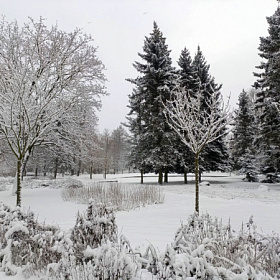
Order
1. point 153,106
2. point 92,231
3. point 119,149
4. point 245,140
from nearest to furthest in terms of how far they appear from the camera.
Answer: point 92,231
point 153,106
point 245,140
point 119,149

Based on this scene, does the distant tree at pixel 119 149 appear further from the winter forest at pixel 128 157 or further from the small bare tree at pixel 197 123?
the small bare tree at pixel 197 123

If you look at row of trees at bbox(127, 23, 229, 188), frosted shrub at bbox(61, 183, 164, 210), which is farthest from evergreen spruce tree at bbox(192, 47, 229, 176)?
frosted shrub at bbox(61, 183, 164, 210)

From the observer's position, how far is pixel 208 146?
805 inches

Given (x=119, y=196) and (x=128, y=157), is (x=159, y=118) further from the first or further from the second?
(x=119, y=196)

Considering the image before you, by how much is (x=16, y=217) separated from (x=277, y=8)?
21.3m

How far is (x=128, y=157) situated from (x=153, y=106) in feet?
15.9

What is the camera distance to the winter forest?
2549 millimetres

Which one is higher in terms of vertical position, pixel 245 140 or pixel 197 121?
pixel 245 140

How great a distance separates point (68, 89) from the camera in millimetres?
12734

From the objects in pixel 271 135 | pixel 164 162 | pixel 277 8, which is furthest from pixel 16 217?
pixel 277 8

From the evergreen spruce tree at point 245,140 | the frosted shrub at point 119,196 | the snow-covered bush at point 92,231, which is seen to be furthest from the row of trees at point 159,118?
the snow-covered bush at point 92,231

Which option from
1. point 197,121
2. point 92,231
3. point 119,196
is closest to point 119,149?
point 119,196

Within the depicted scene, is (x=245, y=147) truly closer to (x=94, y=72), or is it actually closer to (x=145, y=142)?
(x=145, y=142)

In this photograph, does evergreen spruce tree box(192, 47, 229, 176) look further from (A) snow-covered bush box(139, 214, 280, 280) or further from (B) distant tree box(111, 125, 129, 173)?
(B) distant tree box(111, 125, 129, 173)
